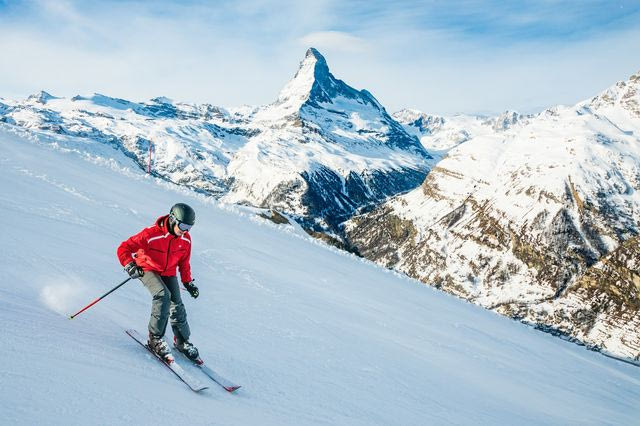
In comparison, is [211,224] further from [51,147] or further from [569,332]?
[569,332]

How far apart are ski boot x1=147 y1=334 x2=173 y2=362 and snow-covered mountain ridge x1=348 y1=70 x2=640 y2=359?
13442cm

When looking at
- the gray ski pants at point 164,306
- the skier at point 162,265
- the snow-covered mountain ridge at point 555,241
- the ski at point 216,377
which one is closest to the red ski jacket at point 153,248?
the skier at point 162,265

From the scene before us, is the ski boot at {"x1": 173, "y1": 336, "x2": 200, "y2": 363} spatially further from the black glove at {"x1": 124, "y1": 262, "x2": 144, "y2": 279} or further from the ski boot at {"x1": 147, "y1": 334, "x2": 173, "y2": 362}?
the black glove at {"x1": 124, "y1": 262, "x2": 144, "y2": 279}

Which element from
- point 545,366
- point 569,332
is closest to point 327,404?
point 545,366

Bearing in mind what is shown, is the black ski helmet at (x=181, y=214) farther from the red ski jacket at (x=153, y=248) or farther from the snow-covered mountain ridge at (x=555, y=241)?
the snow-covered mountain ridge at (x=555, y=241)

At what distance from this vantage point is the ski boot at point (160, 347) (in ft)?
23.3

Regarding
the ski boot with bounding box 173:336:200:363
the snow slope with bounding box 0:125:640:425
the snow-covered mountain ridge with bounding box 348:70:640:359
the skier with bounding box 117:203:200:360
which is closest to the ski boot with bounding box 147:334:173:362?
the skier with bounding box 117:203:200:360

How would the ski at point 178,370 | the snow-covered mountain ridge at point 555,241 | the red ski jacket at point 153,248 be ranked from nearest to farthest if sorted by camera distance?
the ski at point 178,370, the red ski jacket at point 153,248, the snow-covered mountain ridge at point 555,241

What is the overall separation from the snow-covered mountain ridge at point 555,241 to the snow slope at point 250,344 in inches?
4747

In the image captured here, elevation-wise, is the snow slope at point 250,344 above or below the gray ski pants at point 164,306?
below

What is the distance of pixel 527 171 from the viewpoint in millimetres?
180750

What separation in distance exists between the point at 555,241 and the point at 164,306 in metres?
171

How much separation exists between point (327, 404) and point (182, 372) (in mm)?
2571

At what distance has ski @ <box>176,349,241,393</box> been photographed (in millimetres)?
6964
